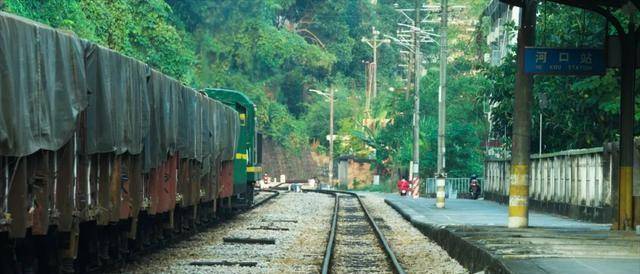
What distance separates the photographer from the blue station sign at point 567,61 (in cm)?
2436

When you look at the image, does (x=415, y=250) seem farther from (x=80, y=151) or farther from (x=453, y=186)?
(x=453, y=186)

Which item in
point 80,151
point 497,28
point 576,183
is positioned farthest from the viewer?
point 497,28

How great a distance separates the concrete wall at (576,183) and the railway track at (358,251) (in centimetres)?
503

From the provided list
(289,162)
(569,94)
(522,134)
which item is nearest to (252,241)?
(522,134)

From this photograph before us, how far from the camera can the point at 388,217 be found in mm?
40812

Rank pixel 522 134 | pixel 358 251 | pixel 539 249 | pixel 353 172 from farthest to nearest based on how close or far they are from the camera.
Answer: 1. pixel 353 172
2. pixel 522 134
3. pixel 358 251
4. pixel 539 249

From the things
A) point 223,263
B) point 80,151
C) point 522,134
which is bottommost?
point 223,263

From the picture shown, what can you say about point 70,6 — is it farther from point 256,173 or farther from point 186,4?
point 186,4

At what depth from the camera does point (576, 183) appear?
34281 mm

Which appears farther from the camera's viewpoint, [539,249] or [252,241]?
[252,241]

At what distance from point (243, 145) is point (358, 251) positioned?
14736 mm

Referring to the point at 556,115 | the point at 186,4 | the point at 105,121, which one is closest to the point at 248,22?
the point at 186,4

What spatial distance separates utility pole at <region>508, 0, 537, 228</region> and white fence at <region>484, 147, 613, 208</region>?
483 centimetres

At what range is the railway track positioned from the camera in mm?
20922
